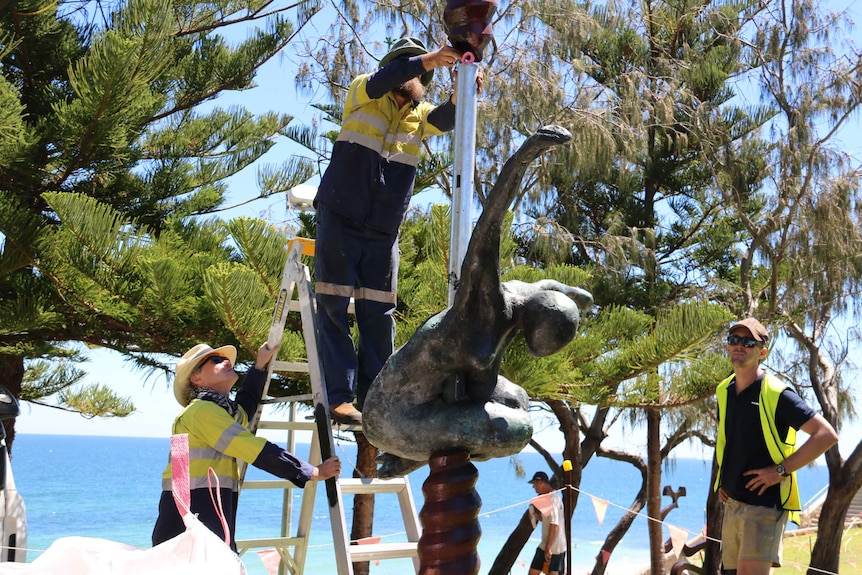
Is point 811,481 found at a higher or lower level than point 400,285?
lower

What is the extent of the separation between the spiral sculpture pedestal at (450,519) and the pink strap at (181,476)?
0.38m

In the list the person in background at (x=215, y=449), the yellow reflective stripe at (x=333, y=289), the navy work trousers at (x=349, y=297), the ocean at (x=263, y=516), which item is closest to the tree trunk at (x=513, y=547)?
the ocean at (x=263, y=516)

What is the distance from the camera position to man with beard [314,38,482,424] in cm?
223

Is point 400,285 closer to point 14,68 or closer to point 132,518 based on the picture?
point 14,68

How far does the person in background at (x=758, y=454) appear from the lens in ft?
9.65

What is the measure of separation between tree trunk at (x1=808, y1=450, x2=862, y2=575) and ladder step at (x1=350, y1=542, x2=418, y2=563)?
26.8 feet

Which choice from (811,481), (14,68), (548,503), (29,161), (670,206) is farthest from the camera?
(811,481)

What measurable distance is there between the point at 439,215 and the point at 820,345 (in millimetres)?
7249

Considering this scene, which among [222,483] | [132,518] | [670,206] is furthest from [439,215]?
[132,518]

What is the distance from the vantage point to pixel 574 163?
33.6ft

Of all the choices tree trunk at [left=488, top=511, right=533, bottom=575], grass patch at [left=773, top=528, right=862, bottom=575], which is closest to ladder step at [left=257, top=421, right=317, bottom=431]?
grass patch at [left=773, top=528, right=862, bottom=575]

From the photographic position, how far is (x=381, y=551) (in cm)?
278

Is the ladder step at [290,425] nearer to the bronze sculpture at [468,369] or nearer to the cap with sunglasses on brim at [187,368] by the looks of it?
the cap with sunglasses on brim at [187,368]

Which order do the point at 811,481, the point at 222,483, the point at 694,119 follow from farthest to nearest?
the point at 811,481
the point at 694,119
the point at 222,483
